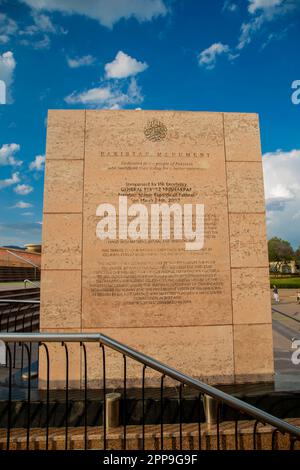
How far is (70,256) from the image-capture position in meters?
5.06

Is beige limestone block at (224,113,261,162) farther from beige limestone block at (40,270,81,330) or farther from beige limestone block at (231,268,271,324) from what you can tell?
beige limestone block at (40,270,81,330)

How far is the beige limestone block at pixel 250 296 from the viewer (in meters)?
5.15

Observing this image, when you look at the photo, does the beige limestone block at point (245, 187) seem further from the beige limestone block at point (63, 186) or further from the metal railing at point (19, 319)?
the metal railing at point (19, 319)

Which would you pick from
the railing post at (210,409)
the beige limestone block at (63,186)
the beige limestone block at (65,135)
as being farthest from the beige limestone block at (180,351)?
the beige limestone block at (65,135)

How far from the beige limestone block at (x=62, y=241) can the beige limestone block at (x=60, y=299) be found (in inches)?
6.1

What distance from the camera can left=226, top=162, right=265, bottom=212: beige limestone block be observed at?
536 cm

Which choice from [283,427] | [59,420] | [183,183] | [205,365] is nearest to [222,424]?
[205,365]

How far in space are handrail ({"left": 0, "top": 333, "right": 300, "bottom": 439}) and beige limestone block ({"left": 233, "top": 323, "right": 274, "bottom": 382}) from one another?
2326mm

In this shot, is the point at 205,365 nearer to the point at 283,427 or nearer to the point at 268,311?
the point at 268,311

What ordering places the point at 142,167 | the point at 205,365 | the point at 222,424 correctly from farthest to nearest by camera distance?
the point at 142,167 → the point at 205,365 → the point at 222,424

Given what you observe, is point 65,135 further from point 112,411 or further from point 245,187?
point 112,411

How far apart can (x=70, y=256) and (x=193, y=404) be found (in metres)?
2.74

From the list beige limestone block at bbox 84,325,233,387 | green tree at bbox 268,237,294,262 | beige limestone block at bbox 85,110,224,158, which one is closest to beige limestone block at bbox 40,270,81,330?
beige limestone block at bbox 84,325,233,387

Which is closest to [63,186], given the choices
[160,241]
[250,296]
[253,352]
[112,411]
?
[160,241]
